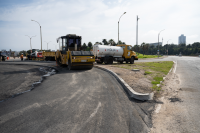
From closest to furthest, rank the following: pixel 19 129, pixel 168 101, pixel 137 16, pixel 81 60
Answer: pixel 19 129, pixel 168 101, pixel 81 60, pixel 137 16

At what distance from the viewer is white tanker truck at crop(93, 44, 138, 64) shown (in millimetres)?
20188

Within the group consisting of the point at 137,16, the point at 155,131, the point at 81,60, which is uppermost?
the point at 137,16

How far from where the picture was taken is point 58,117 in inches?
145

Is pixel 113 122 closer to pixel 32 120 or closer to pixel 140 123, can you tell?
pixel 140 123

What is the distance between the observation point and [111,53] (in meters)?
20.9

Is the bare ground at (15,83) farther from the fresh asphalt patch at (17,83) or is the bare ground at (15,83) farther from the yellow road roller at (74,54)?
the yellow road roller at (74,54)

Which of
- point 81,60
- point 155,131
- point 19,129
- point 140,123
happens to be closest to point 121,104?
point 140,123

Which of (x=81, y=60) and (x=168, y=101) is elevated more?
(x=81, y=60)

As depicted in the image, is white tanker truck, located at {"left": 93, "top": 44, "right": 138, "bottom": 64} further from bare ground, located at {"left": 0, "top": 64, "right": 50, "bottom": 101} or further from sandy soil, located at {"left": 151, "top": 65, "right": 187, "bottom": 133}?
sandy soil, located at {"left": 151, "top": 65, "right": 187, "bottom": 133}

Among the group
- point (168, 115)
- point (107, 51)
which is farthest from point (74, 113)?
point (107, 51)

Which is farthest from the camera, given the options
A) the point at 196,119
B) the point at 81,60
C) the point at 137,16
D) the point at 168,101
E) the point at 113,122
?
the point at 137,16

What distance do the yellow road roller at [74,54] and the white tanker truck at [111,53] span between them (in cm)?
596

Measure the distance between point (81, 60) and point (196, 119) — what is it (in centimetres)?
995

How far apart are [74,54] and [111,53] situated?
924cm
